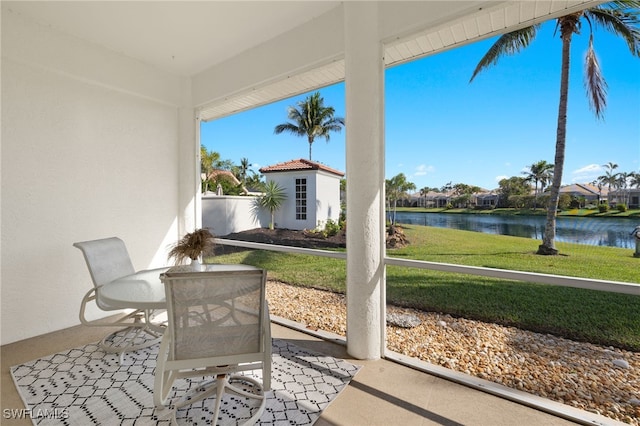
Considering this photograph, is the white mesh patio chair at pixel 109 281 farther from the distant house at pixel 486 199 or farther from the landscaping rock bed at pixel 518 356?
the distant house at pixel 486 199

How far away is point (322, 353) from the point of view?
8.56ft

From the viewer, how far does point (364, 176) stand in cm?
243

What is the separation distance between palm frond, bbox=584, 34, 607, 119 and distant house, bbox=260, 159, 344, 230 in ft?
10.9

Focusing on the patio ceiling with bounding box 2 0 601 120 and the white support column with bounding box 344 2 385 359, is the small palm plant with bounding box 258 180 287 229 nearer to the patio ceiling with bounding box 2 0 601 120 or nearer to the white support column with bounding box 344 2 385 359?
the patio ceiling with bounding box 2 0 601 120

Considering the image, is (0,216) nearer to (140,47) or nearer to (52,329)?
(52,329)

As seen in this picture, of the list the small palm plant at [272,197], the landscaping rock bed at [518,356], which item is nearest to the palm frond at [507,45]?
the landscaping rock bed at [518,356]

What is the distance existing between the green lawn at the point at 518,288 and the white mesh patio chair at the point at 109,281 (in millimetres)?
2817

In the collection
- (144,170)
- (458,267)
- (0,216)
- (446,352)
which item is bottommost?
(446,352)

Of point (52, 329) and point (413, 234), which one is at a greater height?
point (413, 234)

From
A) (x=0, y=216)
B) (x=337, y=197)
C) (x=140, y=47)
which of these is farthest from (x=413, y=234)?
(x=0, y=216)

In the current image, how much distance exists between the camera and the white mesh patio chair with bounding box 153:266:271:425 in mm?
1466

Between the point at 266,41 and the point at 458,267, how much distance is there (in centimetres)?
320

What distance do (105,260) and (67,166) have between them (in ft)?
4.28

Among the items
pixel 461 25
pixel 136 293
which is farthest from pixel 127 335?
pixel 461 25
